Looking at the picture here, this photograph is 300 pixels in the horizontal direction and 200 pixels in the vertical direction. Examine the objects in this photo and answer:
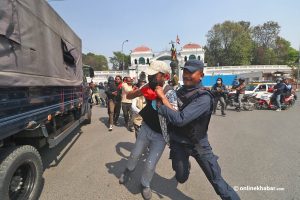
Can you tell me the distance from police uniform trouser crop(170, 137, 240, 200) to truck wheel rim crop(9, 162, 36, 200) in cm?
185

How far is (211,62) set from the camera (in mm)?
76562

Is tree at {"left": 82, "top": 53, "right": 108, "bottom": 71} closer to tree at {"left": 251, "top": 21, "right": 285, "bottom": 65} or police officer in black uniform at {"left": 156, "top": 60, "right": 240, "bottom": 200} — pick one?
tree at {"left": 251, "top": 21, "right": 285, "bottom": 65}

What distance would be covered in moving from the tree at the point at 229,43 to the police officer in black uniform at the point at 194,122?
229 ft

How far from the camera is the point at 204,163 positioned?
2.62m

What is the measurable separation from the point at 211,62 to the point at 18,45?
77188 mm

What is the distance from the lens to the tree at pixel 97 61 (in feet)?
308

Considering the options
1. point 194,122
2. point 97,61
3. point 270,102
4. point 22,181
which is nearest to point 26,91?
point 22,181

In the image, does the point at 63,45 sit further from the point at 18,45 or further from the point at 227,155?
the point at 227,155

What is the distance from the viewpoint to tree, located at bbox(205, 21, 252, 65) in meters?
67.6

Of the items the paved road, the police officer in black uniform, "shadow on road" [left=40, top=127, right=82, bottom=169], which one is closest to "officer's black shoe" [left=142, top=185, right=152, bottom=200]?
the paved road

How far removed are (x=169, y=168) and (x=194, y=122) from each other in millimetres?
2135

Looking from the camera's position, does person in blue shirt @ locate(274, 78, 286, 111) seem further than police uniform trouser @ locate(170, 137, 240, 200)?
Yes

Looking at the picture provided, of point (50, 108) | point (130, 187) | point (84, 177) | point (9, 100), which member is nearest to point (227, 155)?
point (130, 187)

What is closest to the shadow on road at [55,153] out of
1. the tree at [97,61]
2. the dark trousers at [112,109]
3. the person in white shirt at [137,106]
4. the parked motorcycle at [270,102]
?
the dark trousers at [112,109]
